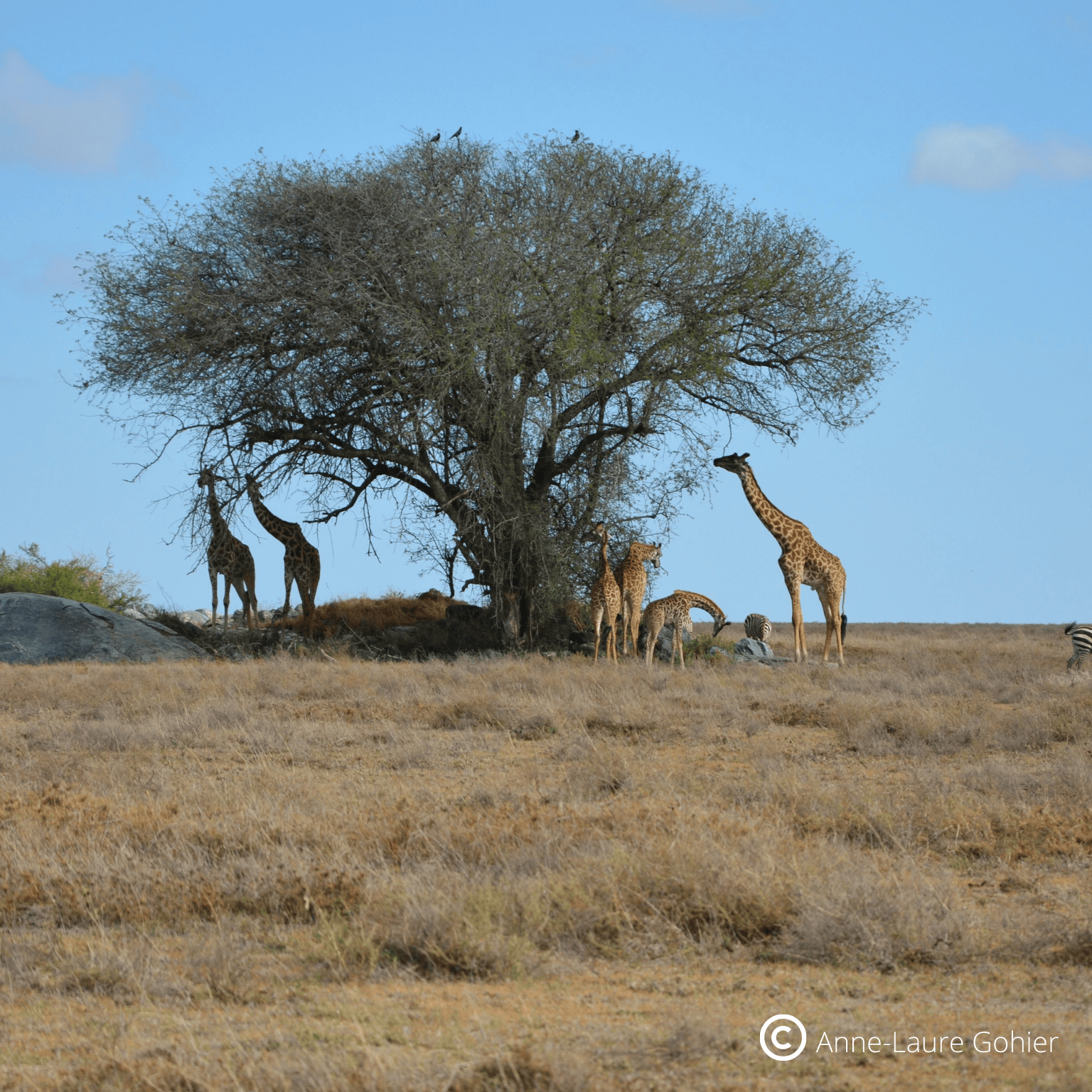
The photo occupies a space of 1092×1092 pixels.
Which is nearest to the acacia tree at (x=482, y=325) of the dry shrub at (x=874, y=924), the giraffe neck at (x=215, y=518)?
the giraffe neck at (x=215, y=518)

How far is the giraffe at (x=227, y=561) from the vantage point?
20.5 metres

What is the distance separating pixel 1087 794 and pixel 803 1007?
4.86 m

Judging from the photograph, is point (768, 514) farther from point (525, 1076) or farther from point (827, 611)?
point (525, 1076)

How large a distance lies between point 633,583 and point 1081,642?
25.4 feet

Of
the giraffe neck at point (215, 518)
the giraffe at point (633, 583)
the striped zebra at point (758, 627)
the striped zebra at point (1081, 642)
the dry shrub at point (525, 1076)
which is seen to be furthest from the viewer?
the striped zebra at point (758, 627)

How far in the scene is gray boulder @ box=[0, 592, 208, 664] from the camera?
66.3ft

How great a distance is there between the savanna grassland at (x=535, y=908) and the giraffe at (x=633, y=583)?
7.05 meters

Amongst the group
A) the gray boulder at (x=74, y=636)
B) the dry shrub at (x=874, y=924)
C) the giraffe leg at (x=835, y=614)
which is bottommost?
the dry shrub at (x=874, y=924)

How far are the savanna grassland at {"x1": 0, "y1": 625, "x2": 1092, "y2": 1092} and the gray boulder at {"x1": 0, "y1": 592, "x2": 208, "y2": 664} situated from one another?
367 inches

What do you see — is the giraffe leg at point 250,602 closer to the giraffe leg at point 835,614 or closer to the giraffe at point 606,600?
the giraffe at point 606,600

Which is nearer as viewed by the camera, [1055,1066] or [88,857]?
[1055,1066]

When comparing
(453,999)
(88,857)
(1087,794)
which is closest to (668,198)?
(1087,794)

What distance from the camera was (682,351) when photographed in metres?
19.7

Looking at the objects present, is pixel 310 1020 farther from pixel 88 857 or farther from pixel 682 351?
pixel 682 351
